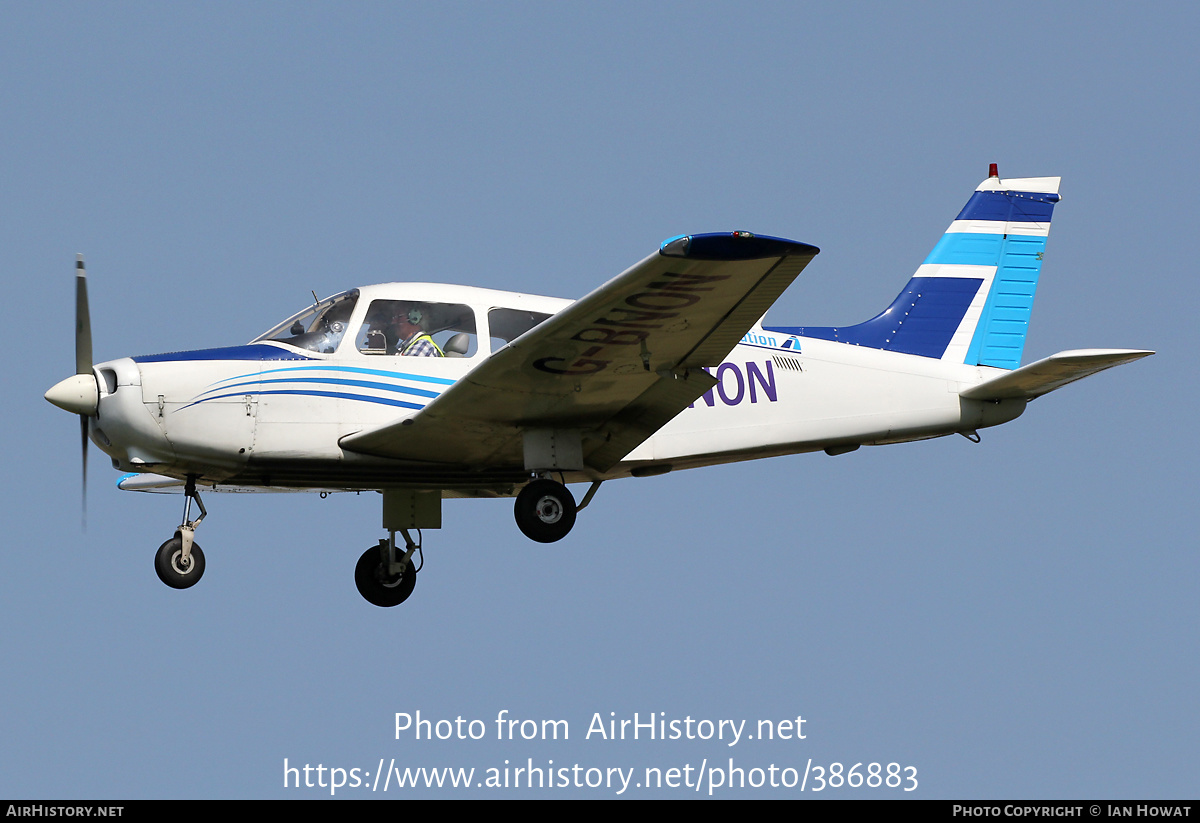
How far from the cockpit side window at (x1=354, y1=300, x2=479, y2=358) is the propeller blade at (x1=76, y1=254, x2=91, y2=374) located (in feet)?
7.48

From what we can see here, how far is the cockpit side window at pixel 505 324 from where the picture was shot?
542 inches

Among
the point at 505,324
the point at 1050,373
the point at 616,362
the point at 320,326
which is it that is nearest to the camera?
the point at 616,362

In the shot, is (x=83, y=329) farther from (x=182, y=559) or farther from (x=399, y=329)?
(x=399, y=329)

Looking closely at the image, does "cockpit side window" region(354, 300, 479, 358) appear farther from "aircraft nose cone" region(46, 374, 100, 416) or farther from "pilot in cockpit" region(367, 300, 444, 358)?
"aircraft nose cone" region(46, 374, 100, 416)

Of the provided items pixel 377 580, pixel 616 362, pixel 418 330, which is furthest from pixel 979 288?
pixel 377 580

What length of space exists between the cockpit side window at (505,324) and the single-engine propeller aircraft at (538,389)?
19 mm

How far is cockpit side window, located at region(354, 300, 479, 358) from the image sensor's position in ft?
44.7

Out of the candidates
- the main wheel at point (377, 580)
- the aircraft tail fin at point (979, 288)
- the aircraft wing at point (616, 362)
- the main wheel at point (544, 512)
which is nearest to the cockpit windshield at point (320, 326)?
the aircraft wing at point (616, 362)

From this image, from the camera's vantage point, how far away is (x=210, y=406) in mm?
13273

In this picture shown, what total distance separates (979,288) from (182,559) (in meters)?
8.48

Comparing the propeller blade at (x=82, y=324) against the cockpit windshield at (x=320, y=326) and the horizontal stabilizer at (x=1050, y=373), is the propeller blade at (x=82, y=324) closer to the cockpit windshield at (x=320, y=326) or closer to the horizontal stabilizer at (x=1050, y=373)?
the cockpit windshield at (x=320, y=326)

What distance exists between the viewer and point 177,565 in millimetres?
13273
